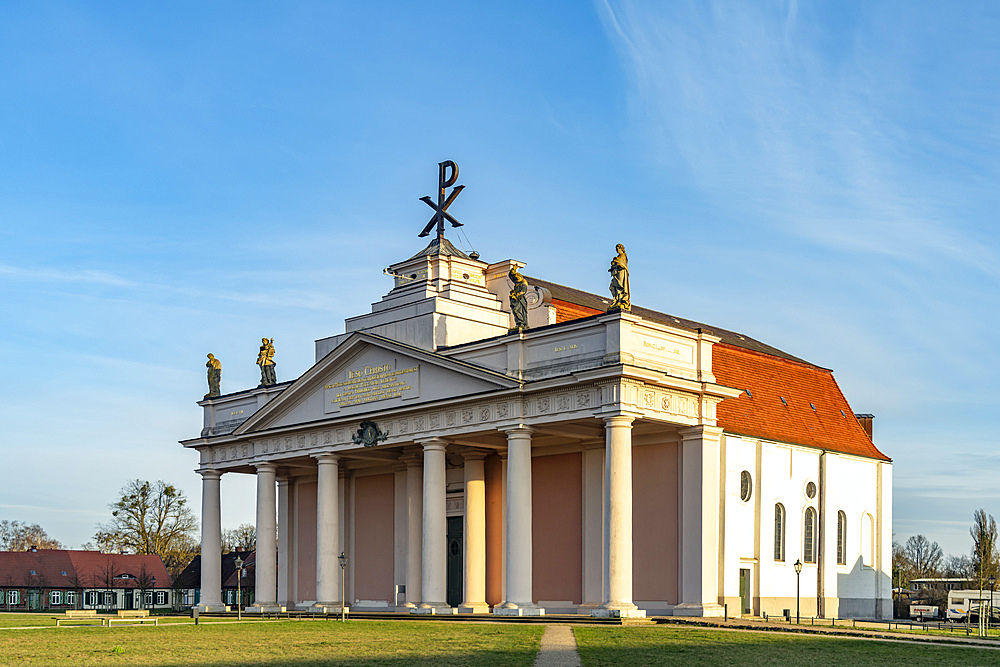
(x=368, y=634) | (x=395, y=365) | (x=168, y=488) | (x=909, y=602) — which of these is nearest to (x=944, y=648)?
(x=368, y=634)

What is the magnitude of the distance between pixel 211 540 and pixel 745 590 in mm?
26915

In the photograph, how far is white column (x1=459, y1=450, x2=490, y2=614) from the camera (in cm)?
4525

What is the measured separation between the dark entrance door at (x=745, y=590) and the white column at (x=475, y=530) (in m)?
9.61

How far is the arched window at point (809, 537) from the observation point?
48094 millimetres

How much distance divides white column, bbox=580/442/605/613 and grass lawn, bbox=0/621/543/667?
286 inches

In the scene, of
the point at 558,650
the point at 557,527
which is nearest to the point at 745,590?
the point at 557,527

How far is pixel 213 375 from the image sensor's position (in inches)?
2411

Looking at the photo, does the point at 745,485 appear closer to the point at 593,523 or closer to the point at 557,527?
the point at 593,523

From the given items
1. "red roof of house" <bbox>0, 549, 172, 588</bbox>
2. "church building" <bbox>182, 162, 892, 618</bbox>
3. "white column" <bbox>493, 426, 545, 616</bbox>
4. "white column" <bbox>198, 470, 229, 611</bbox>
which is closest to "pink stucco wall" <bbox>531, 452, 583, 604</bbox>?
"church building" <bbox>182, 162, 892, 618</bbox>

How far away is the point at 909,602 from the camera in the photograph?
67.1 m

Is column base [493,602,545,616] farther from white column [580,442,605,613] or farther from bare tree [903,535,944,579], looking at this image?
bare tree [903,535,944,579]

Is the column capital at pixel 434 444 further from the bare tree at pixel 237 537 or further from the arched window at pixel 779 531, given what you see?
the bare tree at pixel 237 537

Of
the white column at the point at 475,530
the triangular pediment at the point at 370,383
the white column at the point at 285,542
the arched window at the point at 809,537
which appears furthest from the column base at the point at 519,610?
the white column at the point at 285,542

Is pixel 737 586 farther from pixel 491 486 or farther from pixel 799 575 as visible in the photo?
pixel 491 486
